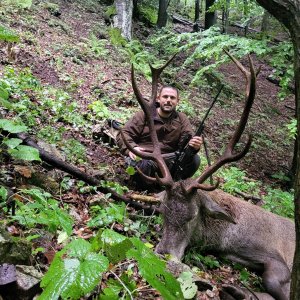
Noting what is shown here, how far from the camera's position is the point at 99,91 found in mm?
10117

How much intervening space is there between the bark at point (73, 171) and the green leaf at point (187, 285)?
1.54m

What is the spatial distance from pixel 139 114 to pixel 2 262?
4414 mm

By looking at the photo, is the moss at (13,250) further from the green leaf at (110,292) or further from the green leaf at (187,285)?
the green leaf at (187,285)

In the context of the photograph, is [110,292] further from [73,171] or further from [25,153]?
[73,171]

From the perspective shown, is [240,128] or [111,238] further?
[240,128]

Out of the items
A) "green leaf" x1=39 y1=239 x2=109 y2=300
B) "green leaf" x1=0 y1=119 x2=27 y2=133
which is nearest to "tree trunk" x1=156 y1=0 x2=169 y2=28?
"green leaf" x1=0 y1=119 x2=27 y2=133

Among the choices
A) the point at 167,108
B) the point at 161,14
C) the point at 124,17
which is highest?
the point at 161,14

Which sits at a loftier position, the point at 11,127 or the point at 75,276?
the point at 11,127

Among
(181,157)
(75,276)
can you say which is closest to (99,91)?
(181,157)

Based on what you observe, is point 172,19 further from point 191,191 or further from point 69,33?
point 191,191

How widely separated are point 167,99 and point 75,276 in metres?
4.88

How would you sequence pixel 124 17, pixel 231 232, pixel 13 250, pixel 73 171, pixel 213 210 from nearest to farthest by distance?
pixel 13 250
pixel 213 210
pixel 73 171
pixel 231 232
pixel 124 17

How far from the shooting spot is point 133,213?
5324mm

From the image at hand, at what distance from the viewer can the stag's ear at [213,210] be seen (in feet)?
16.7
